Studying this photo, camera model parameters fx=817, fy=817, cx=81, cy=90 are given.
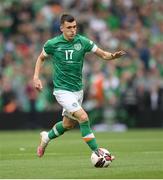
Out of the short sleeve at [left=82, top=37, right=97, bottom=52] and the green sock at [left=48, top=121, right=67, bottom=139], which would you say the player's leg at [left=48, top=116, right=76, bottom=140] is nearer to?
the green sock at [left=48, top=121, right=67, bottom=139]

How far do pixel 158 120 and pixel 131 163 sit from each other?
44.2 ft

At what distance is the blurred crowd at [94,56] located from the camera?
26203mm

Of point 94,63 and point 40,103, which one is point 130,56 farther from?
point 40,103

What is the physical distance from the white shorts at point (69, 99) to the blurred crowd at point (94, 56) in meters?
12.3

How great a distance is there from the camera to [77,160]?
45.6 feet

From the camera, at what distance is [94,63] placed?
86.9ft

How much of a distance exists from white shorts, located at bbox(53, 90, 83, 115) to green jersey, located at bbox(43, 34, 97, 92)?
0.08 meters

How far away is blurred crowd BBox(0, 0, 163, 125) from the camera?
26203 mm

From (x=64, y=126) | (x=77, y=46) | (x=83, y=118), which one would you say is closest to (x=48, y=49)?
(x=77, y=46)

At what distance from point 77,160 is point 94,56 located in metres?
13.5

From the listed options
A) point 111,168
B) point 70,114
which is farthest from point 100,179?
point 70,114

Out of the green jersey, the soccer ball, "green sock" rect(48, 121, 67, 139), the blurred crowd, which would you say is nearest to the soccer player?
the green jersey

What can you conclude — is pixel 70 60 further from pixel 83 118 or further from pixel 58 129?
pixel 58 129

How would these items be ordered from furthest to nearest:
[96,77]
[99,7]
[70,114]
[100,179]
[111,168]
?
[99,7], [96,77], [70,114], [111,168], [100,179]
